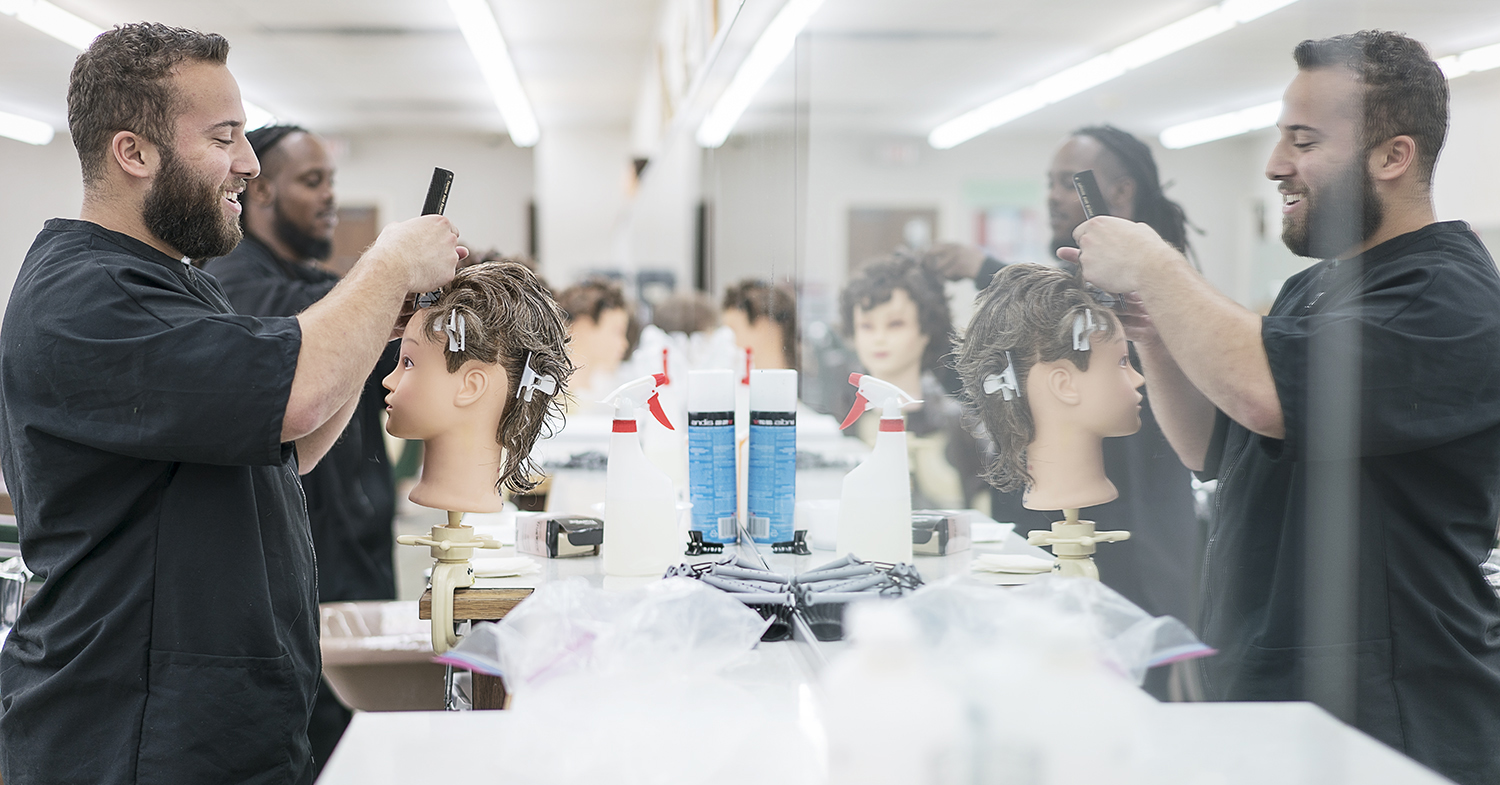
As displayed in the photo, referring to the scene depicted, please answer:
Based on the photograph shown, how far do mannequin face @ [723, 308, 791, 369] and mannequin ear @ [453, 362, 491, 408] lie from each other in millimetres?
750

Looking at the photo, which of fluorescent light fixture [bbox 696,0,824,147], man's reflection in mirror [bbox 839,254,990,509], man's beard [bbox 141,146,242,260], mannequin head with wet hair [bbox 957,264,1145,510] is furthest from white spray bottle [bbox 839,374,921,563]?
man's beard [bbox 141,146,242,260]

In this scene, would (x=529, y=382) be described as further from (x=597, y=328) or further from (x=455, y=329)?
(x=597, y=328)

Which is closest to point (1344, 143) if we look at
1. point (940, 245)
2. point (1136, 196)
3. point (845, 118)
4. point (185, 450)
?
point (1136, 196)

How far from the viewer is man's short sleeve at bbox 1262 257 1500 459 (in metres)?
0.97

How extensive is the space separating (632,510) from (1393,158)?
117cm

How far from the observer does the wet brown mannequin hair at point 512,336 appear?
1.68m

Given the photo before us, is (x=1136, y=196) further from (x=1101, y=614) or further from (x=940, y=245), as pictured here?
(x=1101, y=614)

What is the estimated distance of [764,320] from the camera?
2582 mm

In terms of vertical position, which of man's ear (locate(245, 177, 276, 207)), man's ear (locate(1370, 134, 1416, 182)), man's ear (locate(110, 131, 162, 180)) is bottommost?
man's ear (locate(1370, 134, 1416, 182))

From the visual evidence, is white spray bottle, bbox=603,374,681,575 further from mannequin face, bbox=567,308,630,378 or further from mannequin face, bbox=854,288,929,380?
mannequin face, bbox=567,308,630,378

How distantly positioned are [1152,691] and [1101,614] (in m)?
0.09

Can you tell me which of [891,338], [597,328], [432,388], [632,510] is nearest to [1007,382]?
[632,510]

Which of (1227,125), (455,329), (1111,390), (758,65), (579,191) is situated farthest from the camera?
(579,191)

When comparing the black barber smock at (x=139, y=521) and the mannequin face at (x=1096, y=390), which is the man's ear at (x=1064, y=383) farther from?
the black barber smock at (x=139, y=521)
